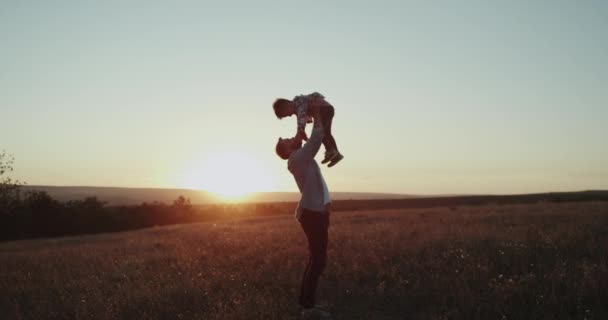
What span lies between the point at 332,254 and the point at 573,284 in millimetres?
5356

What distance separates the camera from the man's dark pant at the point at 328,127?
6.22 meters

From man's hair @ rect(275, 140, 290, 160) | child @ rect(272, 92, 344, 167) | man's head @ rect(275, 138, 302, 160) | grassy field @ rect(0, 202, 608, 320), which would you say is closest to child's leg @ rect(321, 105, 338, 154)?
child @ rect(272, 92, 344, 167)

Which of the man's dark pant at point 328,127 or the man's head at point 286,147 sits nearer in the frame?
the man's dark pant at point 328,127

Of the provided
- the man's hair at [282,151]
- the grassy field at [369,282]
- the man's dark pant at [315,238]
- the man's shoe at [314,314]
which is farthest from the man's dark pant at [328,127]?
the grassy field at [369,282]

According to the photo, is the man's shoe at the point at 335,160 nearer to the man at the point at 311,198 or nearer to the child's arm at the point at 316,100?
the man at the point at 311,198

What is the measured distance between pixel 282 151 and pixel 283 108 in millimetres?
679

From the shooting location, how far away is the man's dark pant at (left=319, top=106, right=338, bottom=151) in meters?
6.22

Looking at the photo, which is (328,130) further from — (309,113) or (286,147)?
(286,147)

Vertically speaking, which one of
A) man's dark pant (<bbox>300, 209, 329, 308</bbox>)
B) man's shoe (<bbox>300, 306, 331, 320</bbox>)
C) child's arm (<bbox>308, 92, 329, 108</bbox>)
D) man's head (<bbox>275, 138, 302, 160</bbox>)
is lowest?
man's shoe (<bbox>300, 306, 331, 320</bbox>)

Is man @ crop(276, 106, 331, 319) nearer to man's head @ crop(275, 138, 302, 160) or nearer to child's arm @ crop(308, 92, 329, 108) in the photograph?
man's head @ crop(275, 138, 302, 160)

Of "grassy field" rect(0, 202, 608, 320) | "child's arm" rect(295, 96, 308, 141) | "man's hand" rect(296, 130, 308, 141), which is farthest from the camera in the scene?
"grassy field" rect(0, 202, 608, 320)

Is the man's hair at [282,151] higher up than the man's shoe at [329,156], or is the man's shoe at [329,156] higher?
the man's hair at [282,151]

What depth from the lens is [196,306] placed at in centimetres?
812

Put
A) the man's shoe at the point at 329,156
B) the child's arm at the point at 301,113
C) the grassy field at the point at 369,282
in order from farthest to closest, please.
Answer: the grassy field at the point at 369,282
the man's shoe at the point at 329,156
the child's arm at the point at 301,113
